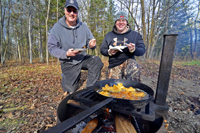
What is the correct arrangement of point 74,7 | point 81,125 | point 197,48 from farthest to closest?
point 197,48 < point 74,7 < point 81,125

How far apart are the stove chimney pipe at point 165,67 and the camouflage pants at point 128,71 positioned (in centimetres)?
138

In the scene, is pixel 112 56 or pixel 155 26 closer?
pixel 112 56

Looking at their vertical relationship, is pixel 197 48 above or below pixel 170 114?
above

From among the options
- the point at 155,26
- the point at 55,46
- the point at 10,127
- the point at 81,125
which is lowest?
the point at 10,127

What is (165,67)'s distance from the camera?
1146 mm

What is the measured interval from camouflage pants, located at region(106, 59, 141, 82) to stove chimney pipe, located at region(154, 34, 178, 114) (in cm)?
138

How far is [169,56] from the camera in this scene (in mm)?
1114

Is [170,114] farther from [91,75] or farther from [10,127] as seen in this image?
[10,127]

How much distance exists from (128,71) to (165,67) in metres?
1.56

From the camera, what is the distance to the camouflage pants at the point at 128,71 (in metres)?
2.59

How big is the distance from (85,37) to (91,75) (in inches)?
46.5

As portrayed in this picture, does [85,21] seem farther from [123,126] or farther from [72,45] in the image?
[123,126]

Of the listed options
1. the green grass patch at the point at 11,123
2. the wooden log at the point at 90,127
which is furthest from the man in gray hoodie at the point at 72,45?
the wooden log at the point at 90,127

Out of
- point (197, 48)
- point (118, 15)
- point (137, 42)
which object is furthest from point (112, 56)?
point (197, 48)
